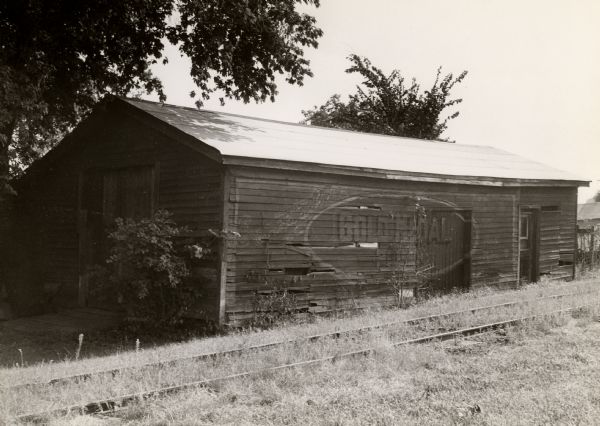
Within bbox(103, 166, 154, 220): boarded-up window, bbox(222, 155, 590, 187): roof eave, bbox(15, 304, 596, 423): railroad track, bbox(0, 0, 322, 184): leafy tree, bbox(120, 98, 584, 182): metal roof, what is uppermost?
bbox(0, 0, 322, 184): leafy tree

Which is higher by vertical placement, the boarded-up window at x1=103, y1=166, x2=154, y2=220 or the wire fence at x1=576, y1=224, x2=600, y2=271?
the boarded-up window at x1=103, y1=166, x2=154, y2=220

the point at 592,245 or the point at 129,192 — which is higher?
the point at 129,192

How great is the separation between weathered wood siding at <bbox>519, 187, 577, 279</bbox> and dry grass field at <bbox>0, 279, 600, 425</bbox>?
8748mm

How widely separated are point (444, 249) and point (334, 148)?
4.19 meters

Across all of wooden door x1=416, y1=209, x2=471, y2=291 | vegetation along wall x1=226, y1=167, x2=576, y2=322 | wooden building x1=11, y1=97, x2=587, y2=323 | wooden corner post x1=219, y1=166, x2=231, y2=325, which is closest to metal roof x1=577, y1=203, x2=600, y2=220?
wooden building x1=11, y1=97, x2=587, y2=323

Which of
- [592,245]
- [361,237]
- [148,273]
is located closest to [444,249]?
[361,237]

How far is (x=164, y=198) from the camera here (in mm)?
13445

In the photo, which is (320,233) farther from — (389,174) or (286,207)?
(389,174)

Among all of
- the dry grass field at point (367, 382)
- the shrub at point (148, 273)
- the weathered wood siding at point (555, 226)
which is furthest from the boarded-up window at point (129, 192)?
the weathered wood siding at point (555, 226)

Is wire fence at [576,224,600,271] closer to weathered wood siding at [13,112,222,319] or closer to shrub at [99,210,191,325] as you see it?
weathered wood siding at [13,112,222,319]

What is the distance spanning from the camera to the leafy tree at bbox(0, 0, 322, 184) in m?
14.7

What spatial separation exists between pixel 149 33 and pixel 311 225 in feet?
24.9

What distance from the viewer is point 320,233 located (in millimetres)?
13633

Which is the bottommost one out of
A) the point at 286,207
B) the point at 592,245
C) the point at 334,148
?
the point at 592,245
